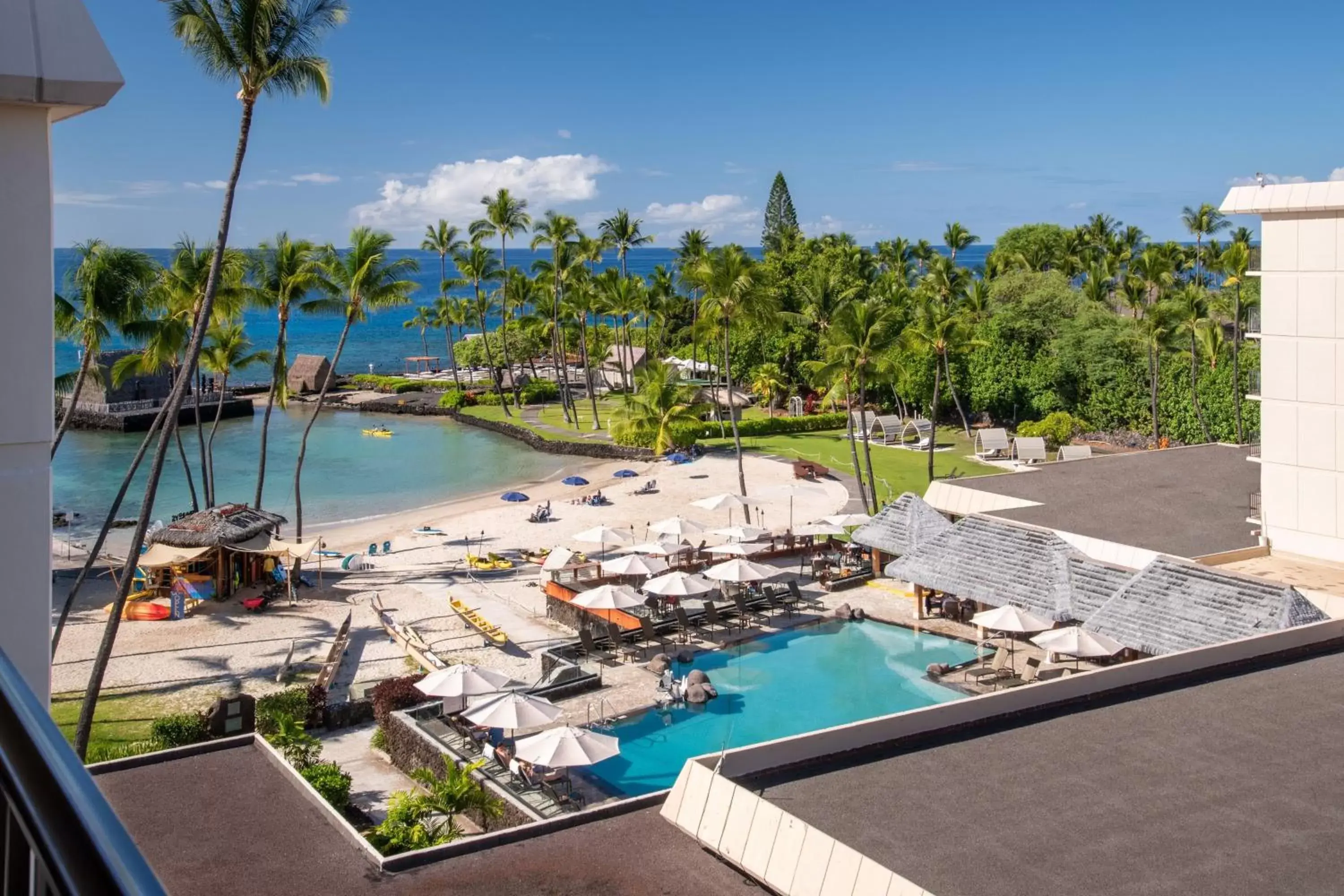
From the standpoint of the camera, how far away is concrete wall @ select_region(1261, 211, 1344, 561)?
2292cm

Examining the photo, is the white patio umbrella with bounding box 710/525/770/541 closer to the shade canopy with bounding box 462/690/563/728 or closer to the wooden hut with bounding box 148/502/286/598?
the wooden hut with bounding box 148/502/286/598

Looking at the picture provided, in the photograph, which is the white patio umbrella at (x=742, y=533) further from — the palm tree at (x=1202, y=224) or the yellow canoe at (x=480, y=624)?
the palm tree at (x=1202, y=224)

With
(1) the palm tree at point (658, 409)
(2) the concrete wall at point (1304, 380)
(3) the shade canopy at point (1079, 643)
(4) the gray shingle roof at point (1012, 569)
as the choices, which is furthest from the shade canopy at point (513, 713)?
(1) the palm tree at point (658, 409)

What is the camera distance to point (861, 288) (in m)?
64.1

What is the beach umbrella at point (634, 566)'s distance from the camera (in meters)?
26.9

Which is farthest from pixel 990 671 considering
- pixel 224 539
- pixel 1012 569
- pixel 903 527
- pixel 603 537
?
pixel 224 539

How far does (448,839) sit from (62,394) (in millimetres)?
22183

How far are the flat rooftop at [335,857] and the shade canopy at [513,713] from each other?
4912 mm

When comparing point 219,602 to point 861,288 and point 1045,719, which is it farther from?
point 861,288

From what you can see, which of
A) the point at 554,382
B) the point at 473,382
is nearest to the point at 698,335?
the point at 554,382

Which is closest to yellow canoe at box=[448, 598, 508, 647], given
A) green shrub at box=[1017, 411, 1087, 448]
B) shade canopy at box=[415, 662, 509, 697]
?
shade canopy at box=[415, 662, 509, 697]

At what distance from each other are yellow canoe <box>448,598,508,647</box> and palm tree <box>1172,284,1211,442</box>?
3241cm

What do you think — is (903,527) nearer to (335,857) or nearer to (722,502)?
(722,502)

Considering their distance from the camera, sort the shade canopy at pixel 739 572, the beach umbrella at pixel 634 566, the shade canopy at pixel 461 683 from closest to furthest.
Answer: the shade canopy at pixel 461 683 → the shade canopy at pixel 739 572 → the beach umbrella at pixel 634 566
